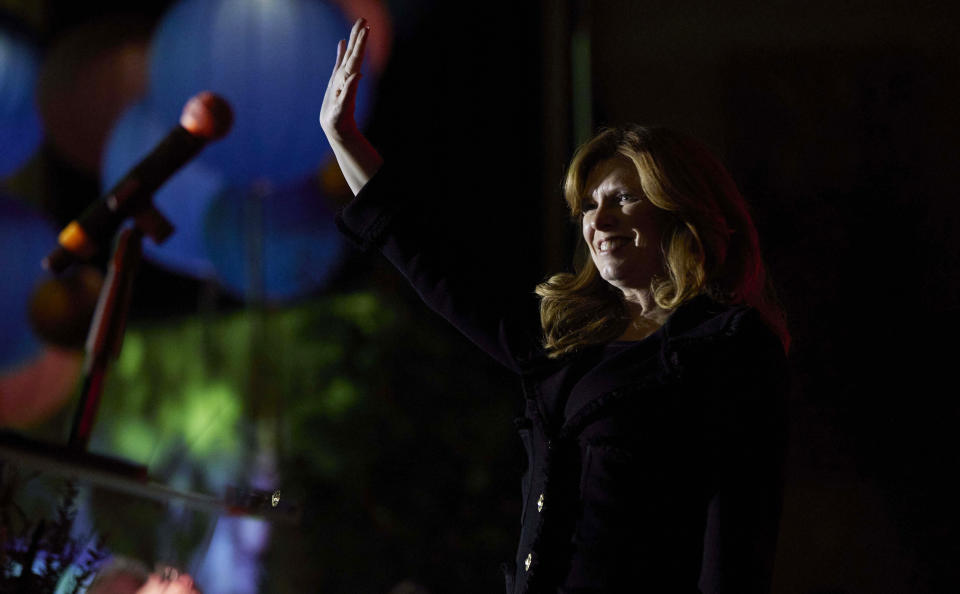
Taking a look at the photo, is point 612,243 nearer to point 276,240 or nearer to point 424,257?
point 424,257

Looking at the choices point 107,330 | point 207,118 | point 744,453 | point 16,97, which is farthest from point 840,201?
point 16,97

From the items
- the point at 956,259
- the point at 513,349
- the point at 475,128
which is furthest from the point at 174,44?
the point at 956,259

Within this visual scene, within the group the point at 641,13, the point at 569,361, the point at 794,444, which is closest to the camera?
the point at 569,361

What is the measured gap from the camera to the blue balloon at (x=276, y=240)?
Answer: 7.75ft

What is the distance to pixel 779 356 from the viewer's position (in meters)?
1.02

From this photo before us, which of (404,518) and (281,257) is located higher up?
(281,257)

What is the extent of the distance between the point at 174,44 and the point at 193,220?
1.49 ft

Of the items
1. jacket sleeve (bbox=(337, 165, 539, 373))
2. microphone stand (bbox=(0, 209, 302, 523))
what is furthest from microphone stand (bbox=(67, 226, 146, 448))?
jacket sleeve (bbox=(337, 165, 539, 373))

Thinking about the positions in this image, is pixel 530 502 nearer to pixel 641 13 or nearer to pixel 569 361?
pixel 569 361

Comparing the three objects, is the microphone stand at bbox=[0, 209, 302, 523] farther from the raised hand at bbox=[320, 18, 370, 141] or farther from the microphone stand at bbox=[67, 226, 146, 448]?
the raised hand at bbox=[320, 18, 370, 141]

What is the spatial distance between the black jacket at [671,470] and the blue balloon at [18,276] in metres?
2.07

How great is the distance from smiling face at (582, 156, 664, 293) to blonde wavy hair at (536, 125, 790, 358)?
1cm

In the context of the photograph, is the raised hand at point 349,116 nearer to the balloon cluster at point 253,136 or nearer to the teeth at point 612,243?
the teeth at point 612,243

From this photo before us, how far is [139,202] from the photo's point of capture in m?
0.85
